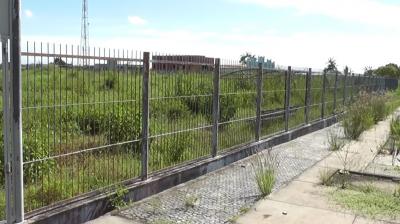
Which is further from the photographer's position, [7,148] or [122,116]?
[122,116]

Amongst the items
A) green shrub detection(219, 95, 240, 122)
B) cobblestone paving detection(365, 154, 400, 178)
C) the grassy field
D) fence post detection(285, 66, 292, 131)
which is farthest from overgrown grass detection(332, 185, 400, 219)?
fence post detection(285, 66, 292, 131)

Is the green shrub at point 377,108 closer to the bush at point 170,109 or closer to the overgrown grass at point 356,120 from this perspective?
the overgrown grass at point 356,120

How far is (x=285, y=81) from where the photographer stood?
37.9ft

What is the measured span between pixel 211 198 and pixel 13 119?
3016mm

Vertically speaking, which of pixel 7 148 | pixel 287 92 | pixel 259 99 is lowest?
pixel 7 148

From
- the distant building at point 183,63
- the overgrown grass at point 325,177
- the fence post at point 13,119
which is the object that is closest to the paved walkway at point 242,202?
the overgrown grass at point 325,177

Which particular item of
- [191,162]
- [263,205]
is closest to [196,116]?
[191,162]

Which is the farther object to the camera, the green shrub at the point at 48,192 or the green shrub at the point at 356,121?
the green shrub at the point at 356,121

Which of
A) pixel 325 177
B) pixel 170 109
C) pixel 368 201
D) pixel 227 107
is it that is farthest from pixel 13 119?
pixel 227 107

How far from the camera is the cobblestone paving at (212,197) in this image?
5.58 metres

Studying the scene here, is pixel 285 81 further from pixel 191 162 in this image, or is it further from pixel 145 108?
pixel 145 108

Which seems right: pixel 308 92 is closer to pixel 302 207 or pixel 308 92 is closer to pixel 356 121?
pixel 356 121

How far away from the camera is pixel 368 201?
6406 millimetres

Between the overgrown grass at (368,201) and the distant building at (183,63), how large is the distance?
2838 millimetres
